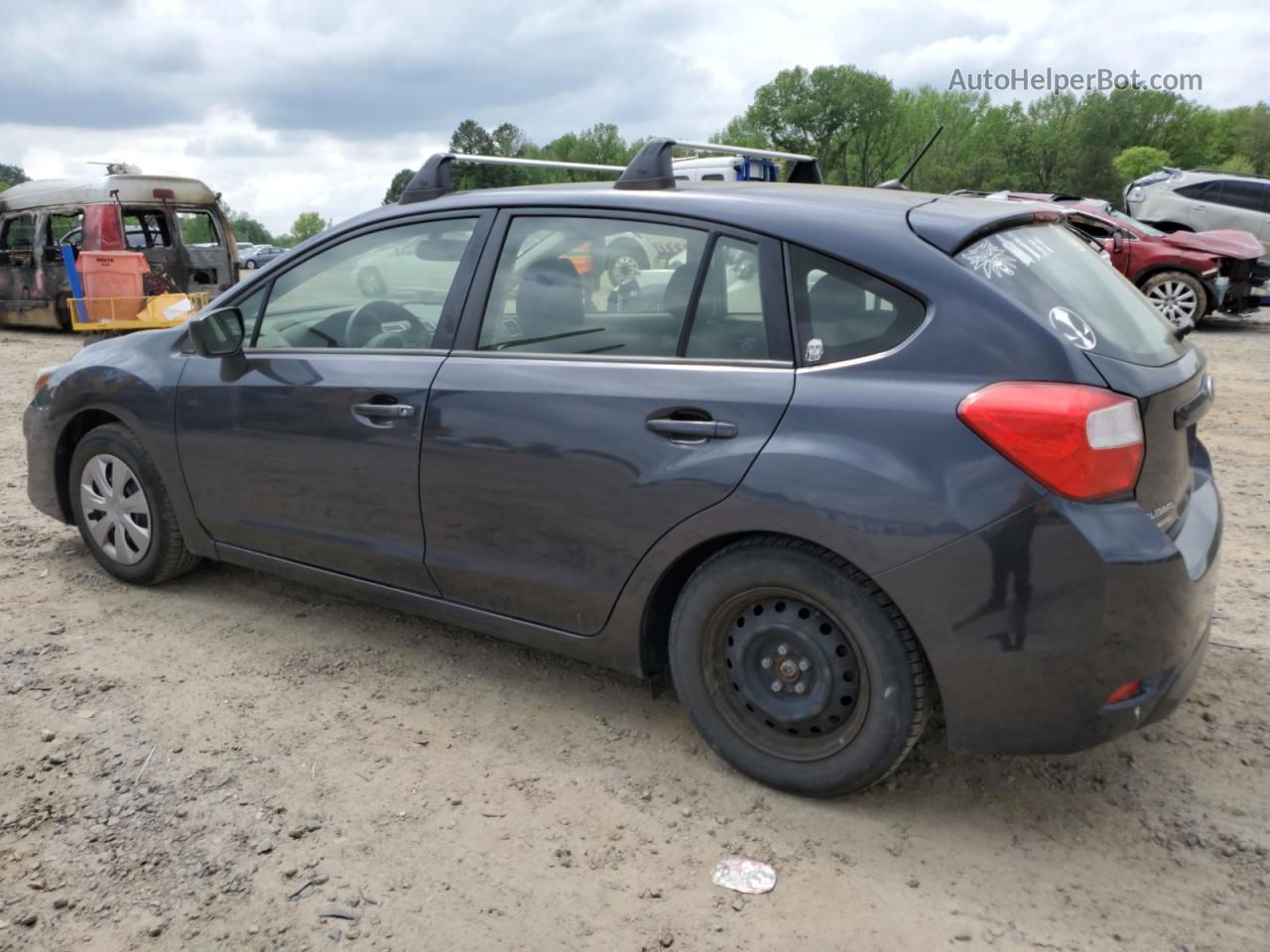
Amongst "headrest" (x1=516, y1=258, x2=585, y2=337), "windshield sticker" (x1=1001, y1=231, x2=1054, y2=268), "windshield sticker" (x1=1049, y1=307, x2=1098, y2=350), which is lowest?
"windshield sticker" (x1=1049, y1=307, x2=1098, y2=350)

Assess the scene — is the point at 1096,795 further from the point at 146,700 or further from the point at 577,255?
the point at 146,700

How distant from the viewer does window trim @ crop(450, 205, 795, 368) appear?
9.43 ft

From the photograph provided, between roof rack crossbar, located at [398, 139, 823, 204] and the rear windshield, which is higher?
roof rack crossbar, located at [398, 139, 823, 204]

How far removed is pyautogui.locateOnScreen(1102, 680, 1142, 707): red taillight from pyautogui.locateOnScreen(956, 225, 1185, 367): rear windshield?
0.78m

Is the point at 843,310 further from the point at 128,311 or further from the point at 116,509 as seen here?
the point at 128,311

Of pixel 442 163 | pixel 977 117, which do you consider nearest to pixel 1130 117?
pixel 977 117

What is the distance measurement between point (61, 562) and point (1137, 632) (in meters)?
4.41

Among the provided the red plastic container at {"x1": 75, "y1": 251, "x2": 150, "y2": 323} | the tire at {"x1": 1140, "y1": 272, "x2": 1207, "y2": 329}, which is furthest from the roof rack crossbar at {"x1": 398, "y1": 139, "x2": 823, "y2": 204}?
the red plastic container at {"x1": 75, "y1": 251, "x2": 150, "y2": 323}

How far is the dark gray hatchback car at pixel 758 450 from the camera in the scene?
8.29 ft

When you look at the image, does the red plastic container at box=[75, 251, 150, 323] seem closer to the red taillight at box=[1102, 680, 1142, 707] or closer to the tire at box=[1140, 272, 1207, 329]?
the tire at box=[1140, 272, 1207, 329]

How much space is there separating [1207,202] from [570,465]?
16.8 m

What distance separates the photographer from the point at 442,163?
3912 mm

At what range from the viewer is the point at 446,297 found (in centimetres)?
350

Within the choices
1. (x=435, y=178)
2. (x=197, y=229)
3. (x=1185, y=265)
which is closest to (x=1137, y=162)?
(x=1185, y=265)
